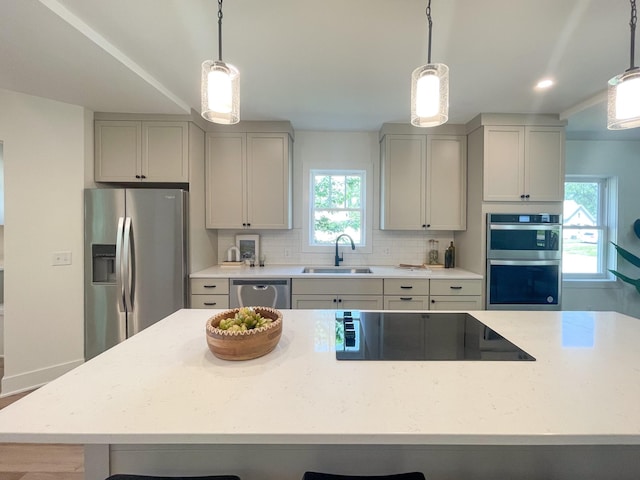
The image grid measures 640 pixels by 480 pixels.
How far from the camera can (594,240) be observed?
11.6 ft

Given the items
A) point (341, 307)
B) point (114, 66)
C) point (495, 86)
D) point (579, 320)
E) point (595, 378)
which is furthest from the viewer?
point (341, 307)

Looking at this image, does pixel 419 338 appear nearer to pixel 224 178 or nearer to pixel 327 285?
pixel 327 285

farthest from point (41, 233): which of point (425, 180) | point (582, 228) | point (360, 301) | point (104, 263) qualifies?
point (582, 228)

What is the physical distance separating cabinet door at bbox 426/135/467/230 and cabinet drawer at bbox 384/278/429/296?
807mm

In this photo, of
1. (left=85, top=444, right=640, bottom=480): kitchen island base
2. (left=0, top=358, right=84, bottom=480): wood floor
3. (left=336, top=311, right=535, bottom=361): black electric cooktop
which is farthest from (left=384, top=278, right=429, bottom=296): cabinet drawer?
(left=0, top=358, right=84, bottom=480): wood floor

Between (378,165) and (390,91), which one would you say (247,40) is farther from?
(378,165)

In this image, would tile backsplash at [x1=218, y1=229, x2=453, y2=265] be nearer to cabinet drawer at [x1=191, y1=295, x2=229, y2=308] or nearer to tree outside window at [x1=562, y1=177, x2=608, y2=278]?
cabinet drawer at [x1=191, y1=295, x2=229, y2=308]

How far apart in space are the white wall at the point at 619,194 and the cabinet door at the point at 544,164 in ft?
2.83

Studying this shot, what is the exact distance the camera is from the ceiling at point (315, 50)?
155cm

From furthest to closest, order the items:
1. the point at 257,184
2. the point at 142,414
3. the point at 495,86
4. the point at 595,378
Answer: the point at 257,184 < the point at 495,86 < the point at 595,378 < the point at 142,414

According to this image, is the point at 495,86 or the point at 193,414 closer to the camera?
Answer: the point at 193,414

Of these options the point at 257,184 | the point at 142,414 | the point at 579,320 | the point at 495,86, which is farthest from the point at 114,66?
the point at 579,320

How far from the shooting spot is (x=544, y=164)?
2.88 metres

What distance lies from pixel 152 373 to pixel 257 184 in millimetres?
2449
